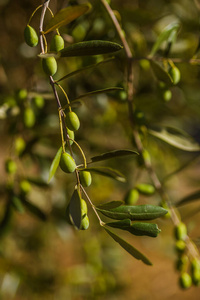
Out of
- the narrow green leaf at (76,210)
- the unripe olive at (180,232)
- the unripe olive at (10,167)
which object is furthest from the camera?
the unripe olive at (10,167)

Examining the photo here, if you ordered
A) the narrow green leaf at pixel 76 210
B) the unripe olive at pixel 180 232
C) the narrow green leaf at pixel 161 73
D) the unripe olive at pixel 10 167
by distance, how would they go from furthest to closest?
1. the unripe olive at pixel 10 167
2. the unripe olive at pixel 180 232
3. the narrow green leaf at pixel 161 73
4. the narrow green leaf at pixel 76 210

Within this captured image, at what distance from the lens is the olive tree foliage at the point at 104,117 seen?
0.47 meters

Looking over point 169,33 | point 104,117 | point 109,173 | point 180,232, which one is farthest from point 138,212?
point 104,117

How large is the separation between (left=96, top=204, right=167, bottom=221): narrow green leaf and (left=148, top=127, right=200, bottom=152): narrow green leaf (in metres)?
0.27

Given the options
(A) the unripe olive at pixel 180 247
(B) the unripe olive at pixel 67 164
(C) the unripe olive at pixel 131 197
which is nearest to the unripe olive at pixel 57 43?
(B) the unripe olive at pixel 67 164

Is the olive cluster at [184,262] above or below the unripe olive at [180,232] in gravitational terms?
below

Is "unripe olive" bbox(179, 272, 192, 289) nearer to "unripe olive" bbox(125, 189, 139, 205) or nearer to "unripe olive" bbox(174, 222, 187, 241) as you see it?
"unripe olive" bbox(174, 222, 187, 241)

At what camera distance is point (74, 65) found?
3.23 feet

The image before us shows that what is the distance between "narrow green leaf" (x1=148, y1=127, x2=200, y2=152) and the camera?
→ 0.75 meters

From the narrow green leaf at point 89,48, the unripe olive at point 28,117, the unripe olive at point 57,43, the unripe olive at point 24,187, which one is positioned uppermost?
the unripe olive at point 57,43

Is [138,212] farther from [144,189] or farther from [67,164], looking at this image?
[144,189]

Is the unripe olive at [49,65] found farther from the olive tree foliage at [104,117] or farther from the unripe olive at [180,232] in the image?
the unripe olive at [180,232]

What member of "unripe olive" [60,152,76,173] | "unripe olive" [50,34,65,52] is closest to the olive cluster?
"unripe olive" [60,152,76,173]

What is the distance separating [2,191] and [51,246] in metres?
0.50
